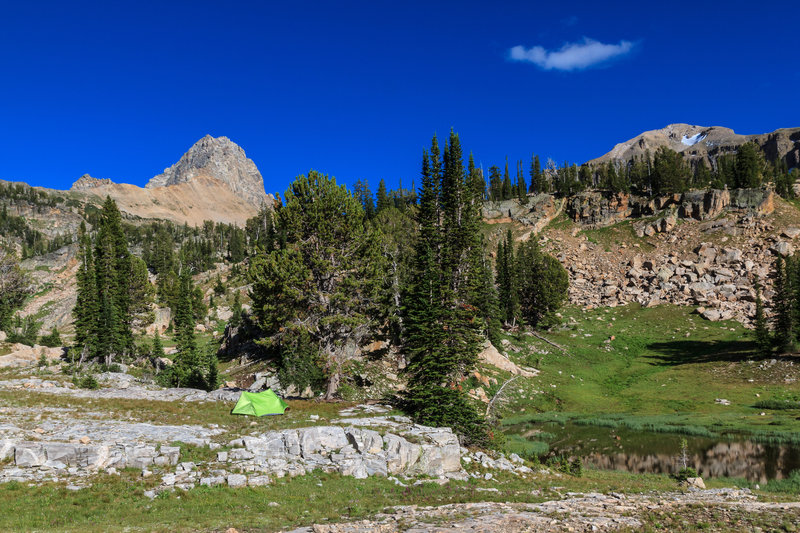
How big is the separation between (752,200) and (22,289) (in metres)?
201

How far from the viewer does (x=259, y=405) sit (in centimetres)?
2794

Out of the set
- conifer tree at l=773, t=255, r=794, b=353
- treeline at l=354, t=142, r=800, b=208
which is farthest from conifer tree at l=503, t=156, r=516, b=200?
conifer tree at l=773, t=255, r=794, b=353

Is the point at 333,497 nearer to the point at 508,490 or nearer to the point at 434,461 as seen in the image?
the point at 434,461

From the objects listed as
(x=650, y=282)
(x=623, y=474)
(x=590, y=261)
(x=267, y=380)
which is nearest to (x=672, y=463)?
(x=623, y=474)

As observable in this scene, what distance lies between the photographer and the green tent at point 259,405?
2745 centimetres

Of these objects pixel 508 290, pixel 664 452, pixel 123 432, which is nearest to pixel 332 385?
pixel 123 432

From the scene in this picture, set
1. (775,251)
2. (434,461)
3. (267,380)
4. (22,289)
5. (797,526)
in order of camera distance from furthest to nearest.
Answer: (22,289) < (775,251) < (267,380) < (434,461) < (797,526)

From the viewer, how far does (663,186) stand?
129m

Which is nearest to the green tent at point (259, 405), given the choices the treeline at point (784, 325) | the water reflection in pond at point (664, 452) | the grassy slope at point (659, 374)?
the water reflection in pond at point (664, 452)

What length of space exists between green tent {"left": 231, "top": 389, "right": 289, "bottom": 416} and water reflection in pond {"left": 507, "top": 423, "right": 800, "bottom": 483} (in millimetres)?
22385

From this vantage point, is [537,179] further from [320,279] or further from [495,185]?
[320,279]

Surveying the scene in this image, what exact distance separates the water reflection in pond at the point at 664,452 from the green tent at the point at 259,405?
2239 centimetres

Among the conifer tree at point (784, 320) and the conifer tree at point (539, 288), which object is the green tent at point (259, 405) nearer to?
the conifer tree at point (539, 288)

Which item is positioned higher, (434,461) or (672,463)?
(434,461)
